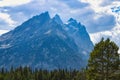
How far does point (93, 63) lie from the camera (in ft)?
114

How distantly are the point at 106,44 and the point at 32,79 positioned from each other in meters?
140

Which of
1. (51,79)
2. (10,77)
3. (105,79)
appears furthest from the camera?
(51,79)

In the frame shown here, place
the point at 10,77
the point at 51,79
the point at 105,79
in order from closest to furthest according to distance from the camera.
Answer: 1. the point at 105,79
2. the point at 10,77
3. the point at 51,79

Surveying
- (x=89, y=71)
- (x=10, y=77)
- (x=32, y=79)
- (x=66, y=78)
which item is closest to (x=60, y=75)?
(x=66, y=78)

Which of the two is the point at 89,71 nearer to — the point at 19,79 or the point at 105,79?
the point at 105,79

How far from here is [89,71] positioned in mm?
35406

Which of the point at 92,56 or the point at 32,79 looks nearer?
the point at 92,56

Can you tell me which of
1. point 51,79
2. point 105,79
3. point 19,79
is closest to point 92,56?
point 105,79

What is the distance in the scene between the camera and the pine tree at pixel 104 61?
3344cm

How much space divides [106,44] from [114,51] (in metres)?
1.14

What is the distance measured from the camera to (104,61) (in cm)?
3359

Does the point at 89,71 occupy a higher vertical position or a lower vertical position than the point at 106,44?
lower

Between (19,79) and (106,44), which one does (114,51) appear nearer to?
(106,44)

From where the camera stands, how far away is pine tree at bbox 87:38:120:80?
3344cm
